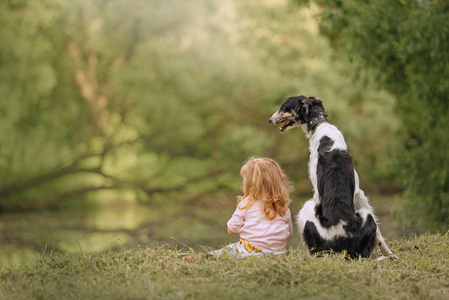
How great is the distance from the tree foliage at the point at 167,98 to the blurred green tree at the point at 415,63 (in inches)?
324

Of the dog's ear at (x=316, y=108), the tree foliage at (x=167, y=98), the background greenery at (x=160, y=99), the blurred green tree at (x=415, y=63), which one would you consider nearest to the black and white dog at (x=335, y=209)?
the dog's ear at (x=316, y=108)

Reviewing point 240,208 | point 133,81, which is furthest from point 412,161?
point 133,81

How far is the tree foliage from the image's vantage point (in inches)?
753

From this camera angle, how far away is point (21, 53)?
17.9 metres

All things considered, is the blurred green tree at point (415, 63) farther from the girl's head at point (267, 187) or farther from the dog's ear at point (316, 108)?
the girl's head at point (267, 187)

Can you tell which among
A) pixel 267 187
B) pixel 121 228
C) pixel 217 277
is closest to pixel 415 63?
pixel 267 187

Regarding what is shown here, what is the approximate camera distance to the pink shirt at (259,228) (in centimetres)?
459

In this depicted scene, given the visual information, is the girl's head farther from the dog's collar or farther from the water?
the water

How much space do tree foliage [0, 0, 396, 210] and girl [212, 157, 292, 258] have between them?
14322mm

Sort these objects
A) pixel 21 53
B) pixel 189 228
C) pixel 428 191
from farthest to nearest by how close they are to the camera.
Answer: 1. pixel 21 53
2. pixel 189 228
3. pixel 428 191

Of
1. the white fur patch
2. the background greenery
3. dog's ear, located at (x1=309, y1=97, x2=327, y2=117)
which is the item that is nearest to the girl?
the white fur patch

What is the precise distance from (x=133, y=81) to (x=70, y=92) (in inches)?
95.2

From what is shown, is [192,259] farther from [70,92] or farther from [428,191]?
[70,92]

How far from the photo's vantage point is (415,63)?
8992mm
